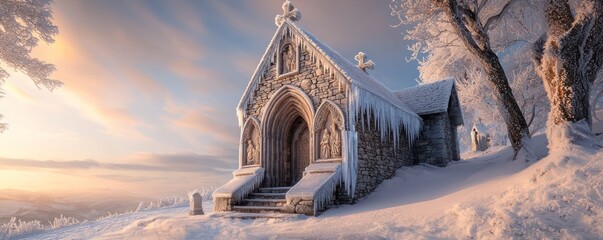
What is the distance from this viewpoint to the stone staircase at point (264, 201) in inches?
401

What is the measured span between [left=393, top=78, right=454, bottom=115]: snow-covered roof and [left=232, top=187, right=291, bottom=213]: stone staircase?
8165 millimetres

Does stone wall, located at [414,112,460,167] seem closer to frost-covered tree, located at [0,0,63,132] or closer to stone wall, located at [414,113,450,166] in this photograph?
stone wall, located at [414,113,450,166]

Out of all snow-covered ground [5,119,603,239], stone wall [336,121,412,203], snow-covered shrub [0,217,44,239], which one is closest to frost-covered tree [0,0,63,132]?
snow-covered shrub [0,217,44,239]

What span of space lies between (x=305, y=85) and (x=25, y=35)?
350 inches

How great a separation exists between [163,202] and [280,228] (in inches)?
461

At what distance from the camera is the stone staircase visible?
10195 millimetres

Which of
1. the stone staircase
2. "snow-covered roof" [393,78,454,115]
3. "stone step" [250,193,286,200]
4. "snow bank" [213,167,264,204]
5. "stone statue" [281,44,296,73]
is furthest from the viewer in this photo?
"snow-covered roof" [393,78,454,115]

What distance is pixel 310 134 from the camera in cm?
1155

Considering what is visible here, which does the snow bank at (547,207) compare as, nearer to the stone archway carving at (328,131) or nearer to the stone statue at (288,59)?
the stone archway carving at (328,131)

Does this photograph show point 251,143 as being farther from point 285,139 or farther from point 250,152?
point 285,139

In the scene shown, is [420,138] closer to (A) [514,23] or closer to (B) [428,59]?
(A) [514,23]

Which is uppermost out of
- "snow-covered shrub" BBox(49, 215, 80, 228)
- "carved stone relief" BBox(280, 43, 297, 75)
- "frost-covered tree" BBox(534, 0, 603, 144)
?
"carved stone relief" BBox(280, 43, 297, 75)

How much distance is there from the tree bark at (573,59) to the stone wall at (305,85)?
5392mm

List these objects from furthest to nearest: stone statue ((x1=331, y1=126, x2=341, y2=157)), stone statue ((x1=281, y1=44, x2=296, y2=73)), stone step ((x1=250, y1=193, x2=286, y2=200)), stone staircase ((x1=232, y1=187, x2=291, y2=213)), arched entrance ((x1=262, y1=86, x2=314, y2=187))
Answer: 1. stone statue ((x1=281, y1=44, x2=296, y2=73))
2. arched entrance ((x1=262, y1=86, x2=314, y2=187))
3. stone step ((x1=250, y1=193, x2=286, y2=200))
4. stone statue ((x1=331, y1=126, x2=341, y2=157))
5. stone staircase ((x1=232, y1=187, x2=291, y2=213))
